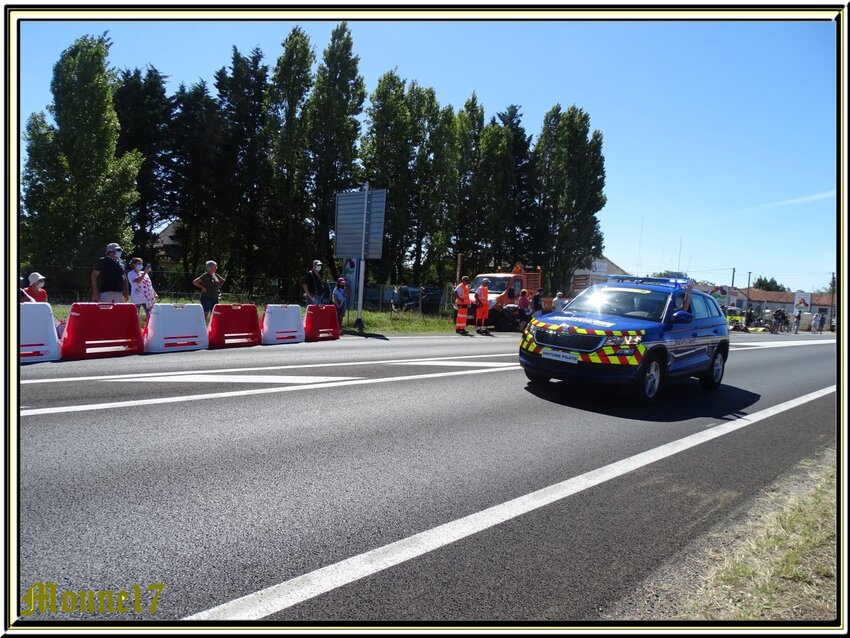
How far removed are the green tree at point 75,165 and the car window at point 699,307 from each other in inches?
1005

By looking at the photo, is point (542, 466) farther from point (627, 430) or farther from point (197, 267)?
point (197, 267)

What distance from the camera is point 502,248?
47.7 metres

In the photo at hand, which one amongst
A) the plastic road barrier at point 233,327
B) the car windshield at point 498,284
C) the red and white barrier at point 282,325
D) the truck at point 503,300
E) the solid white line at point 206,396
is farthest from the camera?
the car windshield at point 498,284

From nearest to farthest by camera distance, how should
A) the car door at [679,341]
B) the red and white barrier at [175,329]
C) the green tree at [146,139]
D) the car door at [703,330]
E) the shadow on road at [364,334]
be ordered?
the car door at [679,341], the car door at [703,330], the red and white barrier at [175,329], the shadow on road at [364,334], the green tree at [146,139]

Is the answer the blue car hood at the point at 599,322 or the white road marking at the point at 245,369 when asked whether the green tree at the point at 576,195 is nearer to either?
the white road marking at the point at 245,369

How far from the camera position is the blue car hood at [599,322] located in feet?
26.7

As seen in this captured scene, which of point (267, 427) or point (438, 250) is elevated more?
point (438, 250)

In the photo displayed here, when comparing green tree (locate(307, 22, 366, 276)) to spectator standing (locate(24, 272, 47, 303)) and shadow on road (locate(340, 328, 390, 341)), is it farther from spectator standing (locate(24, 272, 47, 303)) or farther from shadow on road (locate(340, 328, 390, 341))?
spectator standing (locate(24, 272, 47, 303))

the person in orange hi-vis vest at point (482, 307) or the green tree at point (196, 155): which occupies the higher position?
the green tree at point (196, 155)

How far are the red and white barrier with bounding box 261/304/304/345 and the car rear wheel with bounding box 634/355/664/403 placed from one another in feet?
27.6

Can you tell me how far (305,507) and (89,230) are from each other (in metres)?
30.4

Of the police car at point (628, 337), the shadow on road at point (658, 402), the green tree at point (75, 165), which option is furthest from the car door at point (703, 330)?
the green tree at point (75, 165)

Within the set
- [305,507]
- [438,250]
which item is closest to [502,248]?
[438,250]

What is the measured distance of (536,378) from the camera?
9.42 metres
